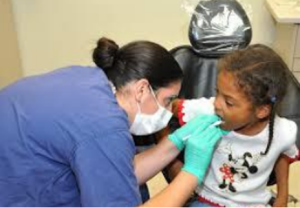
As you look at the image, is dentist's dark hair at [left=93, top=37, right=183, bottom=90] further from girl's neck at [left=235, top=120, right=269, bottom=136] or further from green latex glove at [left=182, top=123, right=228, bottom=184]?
girl's neck at [left=235, top=120, right=269, bottom=136]

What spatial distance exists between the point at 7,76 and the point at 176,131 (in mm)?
1576

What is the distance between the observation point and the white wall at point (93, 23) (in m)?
2.61

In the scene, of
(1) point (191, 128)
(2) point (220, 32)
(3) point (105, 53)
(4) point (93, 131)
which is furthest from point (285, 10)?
(4) point (93, 131)

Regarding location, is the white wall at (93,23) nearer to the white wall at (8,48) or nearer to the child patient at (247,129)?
the white wall at (8,48)

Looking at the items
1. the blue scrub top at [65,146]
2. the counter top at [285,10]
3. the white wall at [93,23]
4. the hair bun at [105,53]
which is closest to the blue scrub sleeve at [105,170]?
the blue scrub top at [65,146]

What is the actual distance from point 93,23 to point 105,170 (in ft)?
6.10

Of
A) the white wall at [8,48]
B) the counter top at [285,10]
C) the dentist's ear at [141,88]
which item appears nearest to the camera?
the dentist's ear at [141,88]

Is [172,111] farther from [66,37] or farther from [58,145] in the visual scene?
[66,37]

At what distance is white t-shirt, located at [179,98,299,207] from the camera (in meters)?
1.28

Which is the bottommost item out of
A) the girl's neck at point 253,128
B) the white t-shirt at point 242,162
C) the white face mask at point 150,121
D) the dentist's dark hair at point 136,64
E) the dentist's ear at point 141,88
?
the white t-shirt at point 242,162

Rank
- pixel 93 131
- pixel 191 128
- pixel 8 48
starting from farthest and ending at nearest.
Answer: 1. pixel 8 48
2. pixel 191 128
3. pixel 93 131

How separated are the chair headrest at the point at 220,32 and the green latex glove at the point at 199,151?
33 centimetres

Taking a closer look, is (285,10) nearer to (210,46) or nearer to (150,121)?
(210,46)

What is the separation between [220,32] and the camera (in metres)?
1.38
